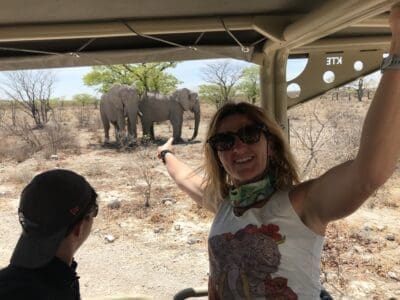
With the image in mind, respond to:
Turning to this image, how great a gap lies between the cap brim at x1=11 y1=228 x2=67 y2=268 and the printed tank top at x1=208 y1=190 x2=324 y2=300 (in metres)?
0.48

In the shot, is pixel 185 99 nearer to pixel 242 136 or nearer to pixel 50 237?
pixel 242 136

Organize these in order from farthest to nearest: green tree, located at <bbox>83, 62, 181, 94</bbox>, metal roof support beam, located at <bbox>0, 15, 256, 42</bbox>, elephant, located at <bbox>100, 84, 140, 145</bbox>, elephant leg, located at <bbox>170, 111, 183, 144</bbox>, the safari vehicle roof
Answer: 1. green tree, located at <bbox>83, 62, 181, 94</bbox>
2. elephant leg, located at <bbox>170, 111, 183, 144</bbox>
3. elephant, located at <bbox>100, 84, 140, 145</bbox>
4. metal roof support beam, located at <bbox>0, 15, 256, 42</bbox>
5. the safari vehicle roof

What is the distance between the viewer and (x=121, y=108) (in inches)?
612

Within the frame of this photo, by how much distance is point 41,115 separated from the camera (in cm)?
1861

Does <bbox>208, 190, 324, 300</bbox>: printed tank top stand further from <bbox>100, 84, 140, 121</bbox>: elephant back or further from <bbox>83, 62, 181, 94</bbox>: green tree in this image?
<bbox>83, 62, 181, 94</bbox>: green tree

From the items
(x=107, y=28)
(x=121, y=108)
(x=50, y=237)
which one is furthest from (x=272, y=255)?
(x=121, y=108)

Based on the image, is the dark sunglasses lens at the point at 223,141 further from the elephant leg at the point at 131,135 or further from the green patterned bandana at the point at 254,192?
the elephant leg at the point at 131,135

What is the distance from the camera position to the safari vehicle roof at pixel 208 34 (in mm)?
1585

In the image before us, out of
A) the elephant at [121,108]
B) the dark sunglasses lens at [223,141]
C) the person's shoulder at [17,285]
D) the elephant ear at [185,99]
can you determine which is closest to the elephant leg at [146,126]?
the elephant at [121,108]

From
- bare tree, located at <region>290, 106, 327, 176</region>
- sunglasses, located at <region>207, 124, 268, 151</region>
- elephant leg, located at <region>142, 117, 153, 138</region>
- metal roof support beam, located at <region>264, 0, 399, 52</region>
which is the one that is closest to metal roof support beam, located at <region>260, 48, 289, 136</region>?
metal roof support beam, located at <region>264, 0, 399, 52</region>

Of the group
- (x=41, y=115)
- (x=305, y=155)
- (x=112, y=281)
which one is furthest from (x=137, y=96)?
(x=112, y=281)

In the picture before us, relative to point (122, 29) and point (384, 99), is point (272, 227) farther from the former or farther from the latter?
point (122, 29)

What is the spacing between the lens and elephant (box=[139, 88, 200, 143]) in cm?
1581

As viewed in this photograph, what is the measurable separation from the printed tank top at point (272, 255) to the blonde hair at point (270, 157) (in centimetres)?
12
